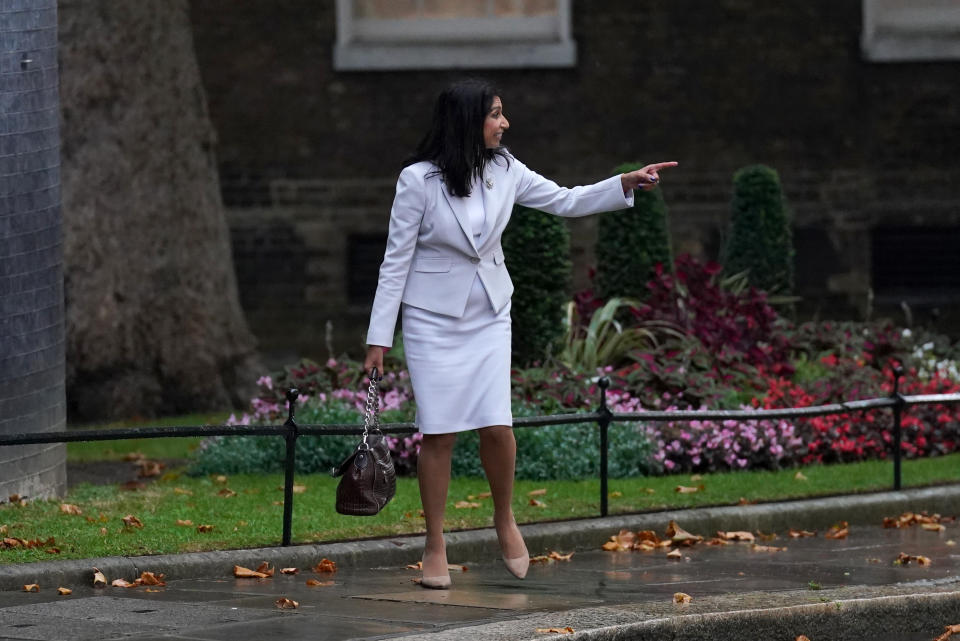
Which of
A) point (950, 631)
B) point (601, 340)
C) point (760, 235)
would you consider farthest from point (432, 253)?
point (760, 235)

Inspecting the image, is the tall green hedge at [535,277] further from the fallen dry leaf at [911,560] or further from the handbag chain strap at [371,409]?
the handbag chain strap at [371,409]

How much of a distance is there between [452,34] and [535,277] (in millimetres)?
6782

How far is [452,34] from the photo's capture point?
17.8 meters

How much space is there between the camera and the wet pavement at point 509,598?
586 centimetres

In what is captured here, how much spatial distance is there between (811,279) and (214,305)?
6733 mm

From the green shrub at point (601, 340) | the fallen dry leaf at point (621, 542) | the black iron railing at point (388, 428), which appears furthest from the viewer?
the green shrub at point (601, 340)

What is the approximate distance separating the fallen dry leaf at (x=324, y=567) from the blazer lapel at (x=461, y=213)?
163 cm

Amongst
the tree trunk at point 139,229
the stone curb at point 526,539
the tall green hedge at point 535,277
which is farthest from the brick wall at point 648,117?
the stone curb at point 526,539

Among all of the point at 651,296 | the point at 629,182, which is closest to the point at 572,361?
the point at 651,296

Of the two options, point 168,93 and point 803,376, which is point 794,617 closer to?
point 803,376

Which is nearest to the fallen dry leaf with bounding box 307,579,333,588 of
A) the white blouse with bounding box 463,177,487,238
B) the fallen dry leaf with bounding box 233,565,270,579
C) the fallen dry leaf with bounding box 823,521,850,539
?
the fallen dry leaf with bounding box 233,565,270,579

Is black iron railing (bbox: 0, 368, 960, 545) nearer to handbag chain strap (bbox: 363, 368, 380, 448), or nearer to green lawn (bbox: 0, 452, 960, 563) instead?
green lawn (bbox: 0, 452, 960, 563)

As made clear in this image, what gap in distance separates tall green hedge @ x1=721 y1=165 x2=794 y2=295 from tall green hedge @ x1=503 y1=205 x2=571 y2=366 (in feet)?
10.9

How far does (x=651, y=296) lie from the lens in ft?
41.9
